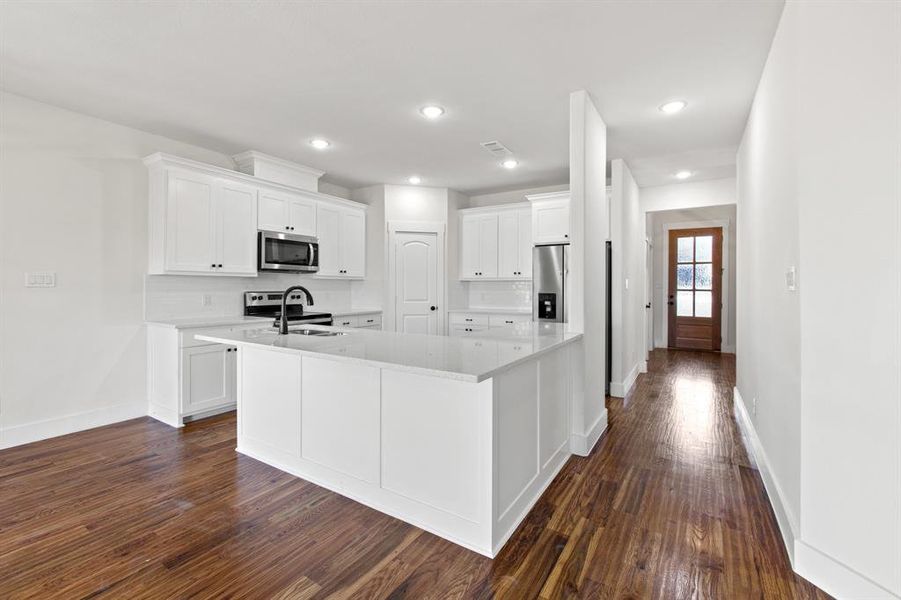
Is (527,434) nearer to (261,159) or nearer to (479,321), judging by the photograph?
(479,321)

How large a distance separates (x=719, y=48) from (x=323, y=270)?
4.22 m

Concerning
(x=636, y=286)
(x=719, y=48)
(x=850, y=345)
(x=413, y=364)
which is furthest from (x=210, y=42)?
(x=636, y=286)

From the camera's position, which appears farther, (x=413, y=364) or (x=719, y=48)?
(x=719, y=48)

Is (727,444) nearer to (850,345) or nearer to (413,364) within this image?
(850,345)

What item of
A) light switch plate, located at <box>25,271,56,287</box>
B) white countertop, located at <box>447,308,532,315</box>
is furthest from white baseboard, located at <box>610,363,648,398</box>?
light switch plate, located at <box>25,271,56,287</box>

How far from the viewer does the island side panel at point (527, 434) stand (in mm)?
1903

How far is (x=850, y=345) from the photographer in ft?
5.01

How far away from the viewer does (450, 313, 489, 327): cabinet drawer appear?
18.4 feet

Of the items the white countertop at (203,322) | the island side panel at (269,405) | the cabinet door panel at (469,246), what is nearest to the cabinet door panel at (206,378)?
the white countertop at (203,322)

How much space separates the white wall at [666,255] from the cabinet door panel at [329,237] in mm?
5122

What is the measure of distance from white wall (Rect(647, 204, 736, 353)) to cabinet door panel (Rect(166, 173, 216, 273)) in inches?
254

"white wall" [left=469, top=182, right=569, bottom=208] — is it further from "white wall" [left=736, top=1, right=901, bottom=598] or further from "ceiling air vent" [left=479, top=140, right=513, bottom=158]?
"white wall" [left=736, top=1, right=901, bottom=598]

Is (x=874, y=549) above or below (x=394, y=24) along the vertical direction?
below

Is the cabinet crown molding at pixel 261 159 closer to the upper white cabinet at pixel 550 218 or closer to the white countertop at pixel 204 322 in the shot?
the white countertop at pixel 204 322
